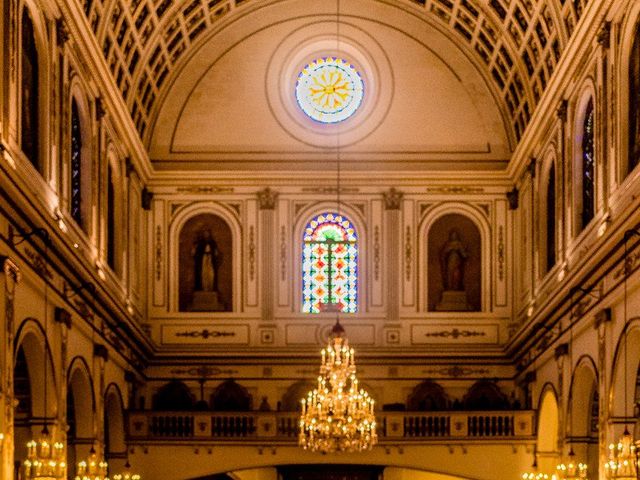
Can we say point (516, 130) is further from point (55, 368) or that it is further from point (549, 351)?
point (55, 368)

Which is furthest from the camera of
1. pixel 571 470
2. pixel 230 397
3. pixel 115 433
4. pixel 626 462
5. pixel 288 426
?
pixel 230 397

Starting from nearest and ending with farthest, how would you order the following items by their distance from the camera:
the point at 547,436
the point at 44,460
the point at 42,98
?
the point at 44,460 → the point at 42,98 → the point at 547,436

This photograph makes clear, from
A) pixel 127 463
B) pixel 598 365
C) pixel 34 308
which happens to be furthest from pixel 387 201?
pixel 34 308

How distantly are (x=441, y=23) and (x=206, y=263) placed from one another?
10187 millimetres

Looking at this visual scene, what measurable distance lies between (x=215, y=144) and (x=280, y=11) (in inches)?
178

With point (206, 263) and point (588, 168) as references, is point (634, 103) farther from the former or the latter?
point (206, 263)

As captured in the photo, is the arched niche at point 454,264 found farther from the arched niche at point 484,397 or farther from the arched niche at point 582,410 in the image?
the arched niche at point 582,410

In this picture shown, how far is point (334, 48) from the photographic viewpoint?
49969mm

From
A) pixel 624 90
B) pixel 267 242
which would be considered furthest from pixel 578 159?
pixel 267 242

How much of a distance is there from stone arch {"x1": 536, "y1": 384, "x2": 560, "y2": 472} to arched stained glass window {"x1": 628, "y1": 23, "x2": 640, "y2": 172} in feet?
41.2

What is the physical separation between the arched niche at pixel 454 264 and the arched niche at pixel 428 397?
2.32 metres

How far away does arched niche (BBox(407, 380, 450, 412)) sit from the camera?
48.4 metres

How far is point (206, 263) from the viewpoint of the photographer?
49156mm

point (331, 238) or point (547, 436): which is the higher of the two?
point (331, 238)
